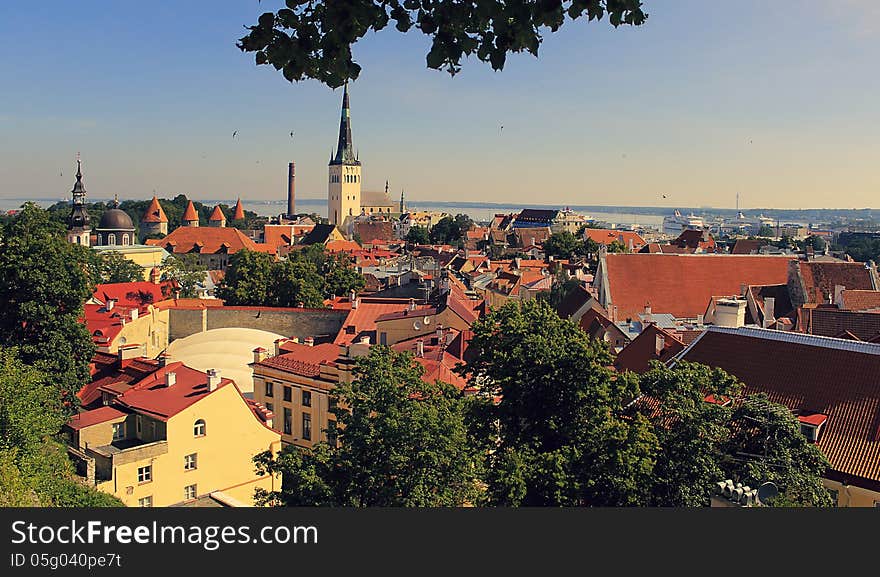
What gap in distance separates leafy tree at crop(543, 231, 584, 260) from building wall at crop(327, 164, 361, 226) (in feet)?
245

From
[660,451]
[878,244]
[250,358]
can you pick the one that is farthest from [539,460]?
[878,244]

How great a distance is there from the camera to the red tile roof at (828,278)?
32844 mm

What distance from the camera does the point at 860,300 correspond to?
95.0 ft

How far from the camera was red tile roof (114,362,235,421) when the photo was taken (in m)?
20.7

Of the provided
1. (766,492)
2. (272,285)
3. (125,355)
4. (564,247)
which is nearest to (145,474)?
(125,355)

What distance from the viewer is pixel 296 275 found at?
146ft

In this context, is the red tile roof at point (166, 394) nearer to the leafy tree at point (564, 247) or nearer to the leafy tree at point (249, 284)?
the leafy tree at point (249, 284)

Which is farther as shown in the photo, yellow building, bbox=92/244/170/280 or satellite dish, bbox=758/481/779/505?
yellow building, bbox=92/244/170/280

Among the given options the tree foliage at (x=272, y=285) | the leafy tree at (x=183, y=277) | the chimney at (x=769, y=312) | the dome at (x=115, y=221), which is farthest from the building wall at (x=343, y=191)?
the chimney at (x=769, y=312)

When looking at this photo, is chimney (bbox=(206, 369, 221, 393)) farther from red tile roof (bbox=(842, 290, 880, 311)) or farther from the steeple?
the steeple

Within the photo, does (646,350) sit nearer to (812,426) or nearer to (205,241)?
(812,426)

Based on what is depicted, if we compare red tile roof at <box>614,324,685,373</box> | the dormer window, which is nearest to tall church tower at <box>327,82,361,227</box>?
red tile roof at <box>614,324,685,373</box>

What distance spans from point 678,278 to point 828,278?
20.0 feet

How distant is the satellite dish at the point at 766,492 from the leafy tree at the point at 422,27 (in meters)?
8.63
